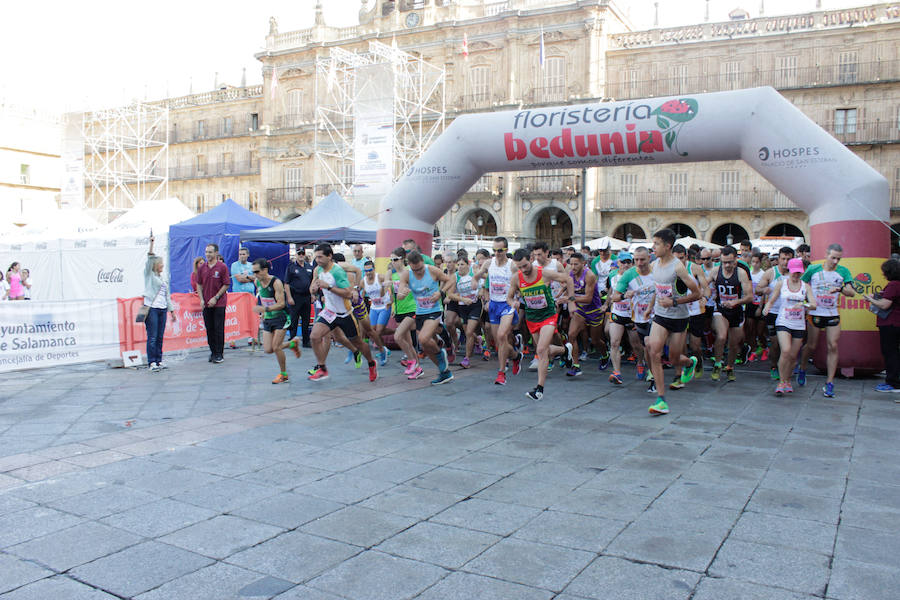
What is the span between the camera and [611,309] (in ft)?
31.4

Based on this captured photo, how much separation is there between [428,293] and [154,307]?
4.33 metres

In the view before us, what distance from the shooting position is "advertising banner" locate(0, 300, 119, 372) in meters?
9.98

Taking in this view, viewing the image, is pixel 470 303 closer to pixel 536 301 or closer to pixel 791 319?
pixel 536 301

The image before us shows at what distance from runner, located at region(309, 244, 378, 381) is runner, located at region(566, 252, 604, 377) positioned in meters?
2.83

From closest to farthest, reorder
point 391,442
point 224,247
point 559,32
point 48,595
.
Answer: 1. point 48,595
2. point 391,442
3. point 224,247
4. point 559,32

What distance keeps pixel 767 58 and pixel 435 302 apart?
88.7ft

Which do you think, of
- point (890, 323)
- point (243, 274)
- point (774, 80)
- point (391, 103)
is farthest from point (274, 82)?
point (890, 323)

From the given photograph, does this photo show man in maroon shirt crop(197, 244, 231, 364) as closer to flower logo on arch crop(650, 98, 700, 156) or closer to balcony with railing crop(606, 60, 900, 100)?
flower logo on arch crop(650, 98, 700, 156)

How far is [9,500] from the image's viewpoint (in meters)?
4.55

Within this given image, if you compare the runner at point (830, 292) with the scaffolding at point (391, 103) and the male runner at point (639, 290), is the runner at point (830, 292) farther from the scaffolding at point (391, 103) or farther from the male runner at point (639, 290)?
the scaffolding at point (391, 103)

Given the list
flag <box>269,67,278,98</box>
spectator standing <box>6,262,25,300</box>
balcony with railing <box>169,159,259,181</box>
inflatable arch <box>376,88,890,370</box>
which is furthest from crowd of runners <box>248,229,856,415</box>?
balcony with railing <box>169,159,259,181</box>

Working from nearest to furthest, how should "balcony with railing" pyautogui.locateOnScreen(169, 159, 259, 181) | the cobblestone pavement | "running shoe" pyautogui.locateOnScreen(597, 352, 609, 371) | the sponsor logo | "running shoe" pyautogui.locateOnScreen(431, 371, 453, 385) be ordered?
the cobblestone pavement
"running shoe" pyautogui.locateOnScreen(431, 371, 453, 385)
"running shoe" pyautogui.locateOnScreen(597, 352, 609, 371)
the sponsor logo
"balcony with railing" pyautogui.locateOnScreen(169, 159, 259, 181)

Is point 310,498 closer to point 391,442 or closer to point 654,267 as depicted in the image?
point 391,442

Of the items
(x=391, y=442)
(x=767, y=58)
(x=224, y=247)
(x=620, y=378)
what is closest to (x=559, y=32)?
(x=767, y=58)
